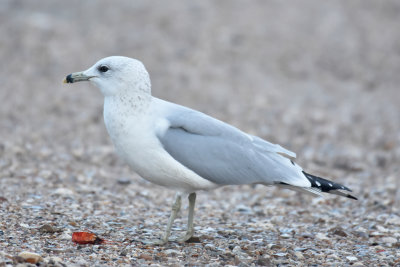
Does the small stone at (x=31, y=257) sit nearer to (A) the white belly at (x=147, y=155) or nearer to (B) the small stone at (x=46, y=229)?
(B) the small stone at (x=46, y=229)

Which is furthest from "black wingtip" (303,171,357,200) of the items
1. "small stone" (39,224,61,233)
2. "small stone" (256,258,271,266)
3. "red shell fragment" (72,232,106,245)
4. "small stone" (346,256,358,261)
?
"small stone" (39,224,61,233)

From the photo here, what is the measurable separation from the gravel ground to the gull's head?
1.25 m

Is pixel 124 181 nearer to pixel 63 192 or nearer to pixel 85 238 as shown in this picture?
pixel 63 192

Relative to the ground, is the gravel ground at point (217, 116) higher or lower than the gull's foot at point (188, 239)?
higher

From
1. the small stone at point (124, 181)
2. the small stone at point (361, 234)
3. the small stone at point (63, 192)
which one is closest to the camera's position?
the small stone at point (361, 234)

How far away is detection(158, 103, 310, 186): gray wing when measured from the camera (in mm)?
4906

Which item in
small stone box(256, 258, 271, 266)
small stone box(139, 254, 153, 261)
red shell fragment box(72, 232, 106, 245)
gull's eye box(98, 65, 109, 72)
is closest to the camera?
small stone box(139, 254, 153, 261)

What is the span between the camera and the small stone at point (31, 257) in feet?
13.8

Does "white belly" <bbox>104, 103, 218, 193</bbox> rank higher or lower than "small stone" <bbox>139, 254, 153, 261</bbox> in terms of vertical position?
higher

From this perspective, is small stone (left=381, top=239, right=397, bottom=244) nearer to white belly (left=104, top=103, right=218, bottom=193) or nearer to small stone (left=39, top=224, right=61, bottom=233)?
white belly (left=104, top=103, right=218, bottom=193)

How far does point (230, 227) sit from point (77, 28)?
850 centimetres

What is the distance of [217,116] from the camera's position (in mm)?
10648

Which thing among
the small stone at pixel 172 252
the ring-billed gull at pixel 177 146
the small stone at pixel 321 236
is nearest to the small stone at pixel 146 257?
the small stone at pixel 172 252

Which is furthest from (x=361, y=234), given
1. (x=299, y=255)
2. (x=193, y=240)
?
(x=193, y=240)
